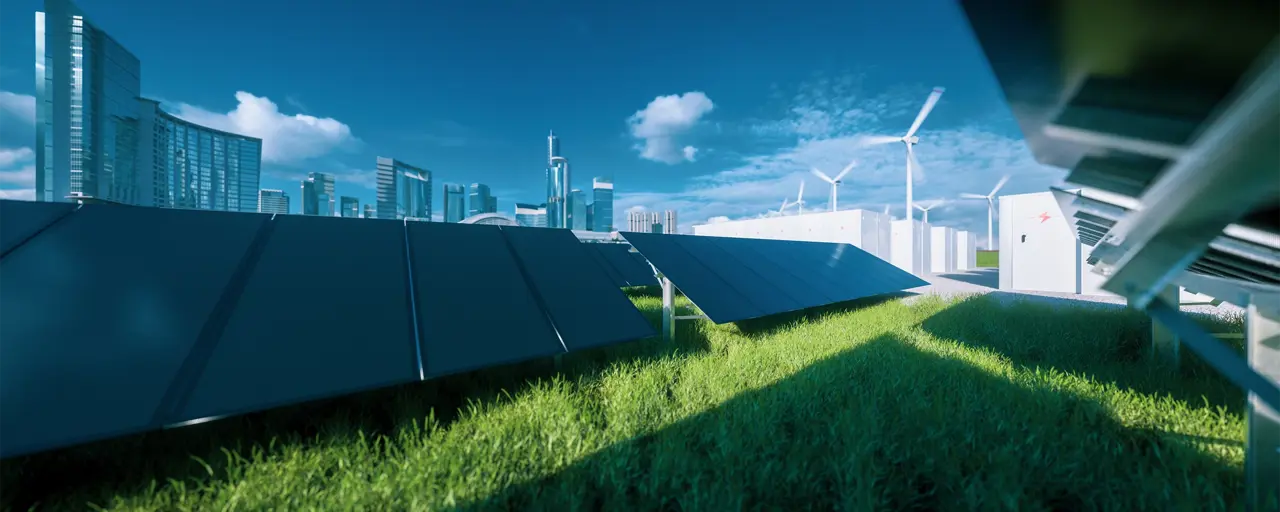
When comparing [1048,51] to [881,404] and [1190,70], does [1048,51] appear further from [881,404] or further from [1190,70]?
[881,404]

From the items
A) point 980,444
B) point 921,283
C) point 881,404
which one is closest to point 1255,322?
point 980,444

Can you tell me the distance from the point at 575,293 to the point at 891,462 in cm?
333

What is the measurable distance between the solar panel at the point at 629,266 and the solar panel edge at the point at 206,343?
7.50 meters

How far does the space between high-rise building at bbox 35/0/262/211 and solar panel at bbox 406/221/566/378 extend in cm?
3548

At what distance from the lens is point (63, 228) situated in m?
2.72

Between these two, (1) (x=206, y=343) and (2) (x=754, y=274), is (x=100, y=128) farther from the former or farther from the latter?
(2) (x=754, y=274)

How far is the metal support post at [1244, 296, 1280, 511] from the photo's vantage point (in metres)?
2.23

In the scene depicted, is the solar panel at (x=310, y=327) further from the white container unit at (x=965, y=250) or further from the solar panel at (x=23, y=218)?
the white container unit at (x=965, y=250)

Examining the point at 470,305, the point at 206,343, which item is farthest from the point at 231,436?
the point at 470,305

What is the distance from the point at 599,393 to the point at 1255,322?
180 inches

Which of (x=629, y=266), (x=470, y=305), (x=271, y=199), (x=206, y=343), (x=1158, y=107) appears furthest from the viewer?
(x=271, y=199)

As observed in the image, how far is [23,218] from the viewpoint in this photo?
270 cm

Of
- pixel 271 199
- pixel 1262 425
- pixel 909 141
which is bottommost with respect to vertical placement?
pixel 1262 425

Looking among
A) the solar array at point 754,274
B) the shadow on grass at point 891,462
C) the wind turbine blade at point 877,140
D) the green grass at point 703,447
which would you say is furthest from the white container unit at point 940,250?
the shadow on grass at point 891,462
